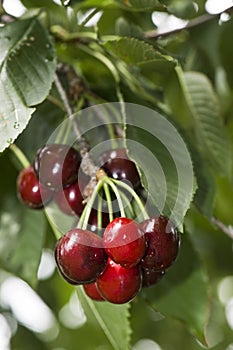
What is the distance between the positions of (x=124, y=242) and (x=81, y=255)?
0.05 m

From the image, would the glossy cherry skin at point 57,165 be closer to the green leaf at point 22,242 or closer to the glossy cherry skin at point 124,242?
the glossy cherry skin at point 124,242

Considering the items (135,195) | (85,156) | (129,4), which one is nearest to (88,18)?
(129,4)

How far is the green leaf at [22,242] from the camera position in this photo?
4.22 ft

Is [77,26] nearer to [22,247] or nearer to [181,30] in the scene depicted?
[181,30]

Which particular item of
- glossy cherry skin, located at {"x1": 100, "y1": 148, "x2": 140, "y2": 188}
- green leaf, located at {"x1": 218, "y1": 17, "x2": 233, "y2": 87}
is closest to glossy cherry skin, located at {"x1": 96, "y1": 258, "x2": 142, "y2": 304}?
glossy cherry skin, located at {"x1": 100, "y1": 148, "x2": 140, "y2": 188}

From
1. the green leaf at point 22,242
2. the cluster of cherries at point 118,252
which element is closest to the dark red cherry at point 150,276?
the cluster of cherries at point 118,252

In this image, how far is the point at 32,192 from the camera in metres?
1.00

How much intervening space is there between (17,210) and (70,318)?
596 millimetres

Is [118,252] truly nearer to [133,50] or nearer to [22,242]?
[133,50]

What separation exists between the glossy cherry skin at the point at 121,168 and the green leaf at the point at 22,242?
0.43 metres

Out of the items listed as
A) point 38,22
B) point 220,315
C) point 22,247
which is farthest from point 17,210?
point 220,315

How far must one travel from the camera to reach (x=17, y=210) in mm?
1362

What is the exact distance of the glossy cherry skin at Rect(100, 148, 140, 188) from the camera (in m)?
0.88

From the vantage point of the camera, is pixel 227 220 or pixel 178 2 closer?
pixel 178 2
